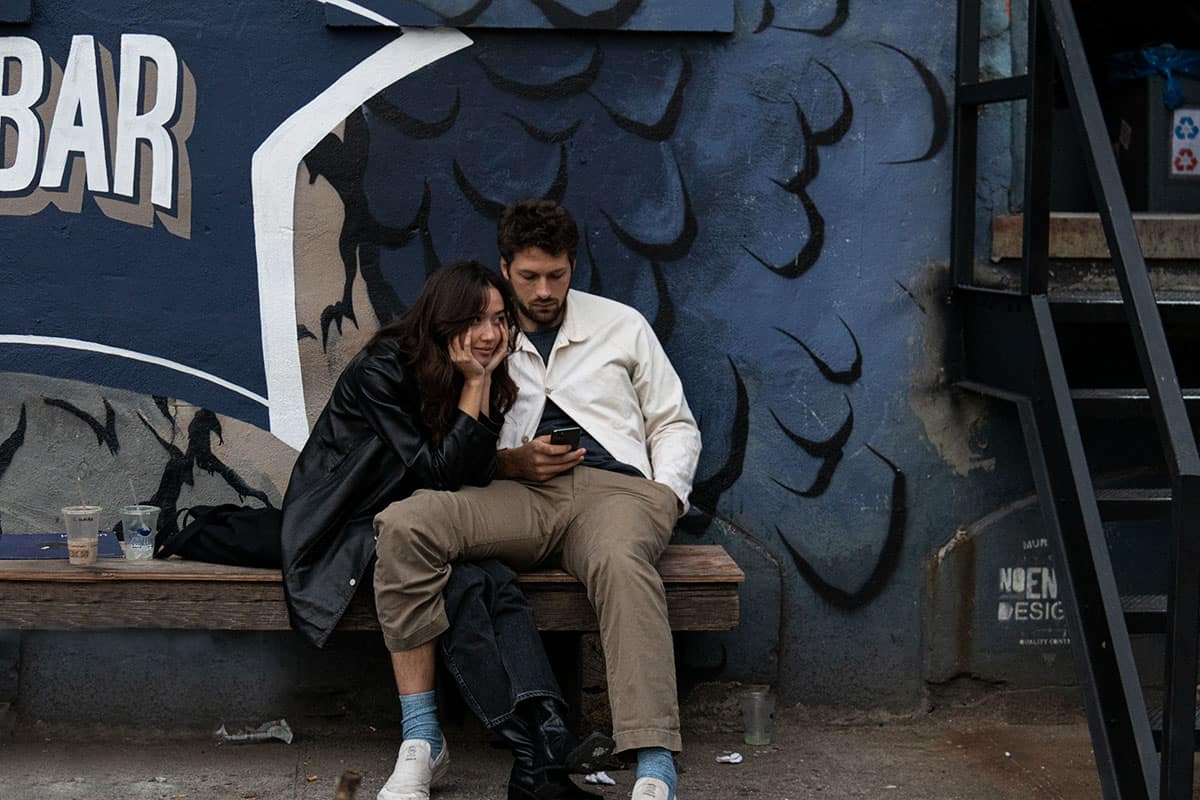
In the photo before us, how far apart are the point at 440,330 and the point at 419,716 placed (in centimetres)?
102

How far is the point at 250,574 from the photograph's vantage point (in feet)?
13.1

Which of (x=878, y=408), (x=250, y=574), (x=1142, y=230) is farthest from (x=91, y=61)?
(x=1142, y=230)

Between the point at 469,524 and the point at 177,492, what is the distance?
44.0 inches

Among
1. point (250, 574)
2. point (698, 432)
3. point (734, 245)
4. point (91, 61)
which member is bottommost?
point (250, 574)

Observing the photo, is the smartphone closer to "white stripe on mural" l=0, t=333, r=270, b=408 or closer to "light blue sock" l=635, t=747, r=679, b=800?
"light blue sock" l=635, t=747, r=679, b=800

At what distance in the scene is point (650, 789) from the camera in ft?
11.5

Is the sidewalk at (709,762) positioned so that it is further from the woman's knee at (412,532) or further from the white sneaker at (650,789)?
the woman's knee at (412,532)

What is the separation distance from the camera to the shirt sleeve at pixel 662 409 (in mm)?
4199

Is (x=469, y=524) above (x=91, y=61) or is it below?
below

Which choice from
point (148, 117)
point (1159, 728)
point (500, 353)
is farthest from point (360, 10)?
point (1159, 728)

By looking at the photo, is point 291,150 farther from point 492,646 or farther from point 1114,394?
point 1114,394

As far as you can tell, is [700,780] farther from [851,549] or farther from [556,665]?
[851,549]

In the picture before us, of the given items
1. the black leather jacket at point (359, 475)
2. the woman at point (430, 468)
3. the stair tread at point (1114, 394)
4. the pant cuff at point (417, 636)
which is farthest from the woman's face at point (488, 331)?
the stair tread at point (1114, 394)

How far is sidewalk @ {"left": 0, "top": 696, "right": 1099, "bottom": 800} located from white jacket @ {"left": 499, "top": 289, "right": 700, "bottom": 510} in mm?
836
